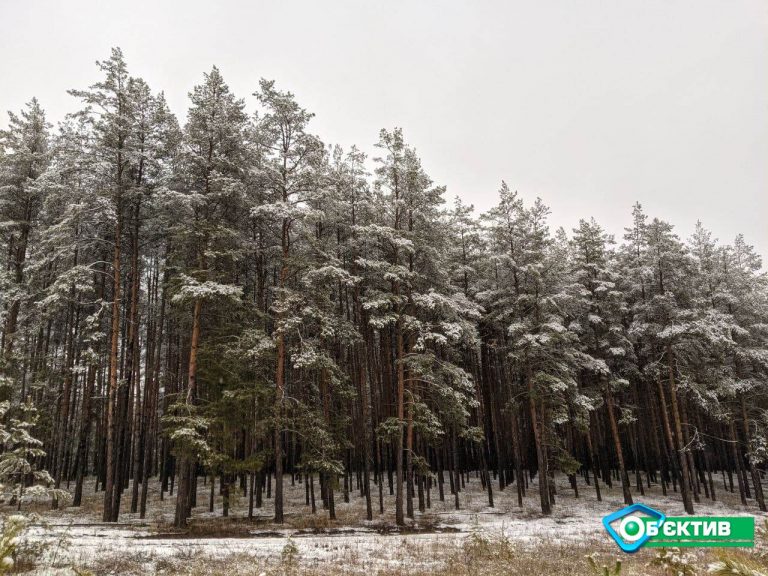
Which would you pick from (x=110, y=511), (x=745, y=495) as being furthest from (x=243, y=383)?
(x=745, y=495)

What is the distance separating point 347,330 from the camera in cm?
2205

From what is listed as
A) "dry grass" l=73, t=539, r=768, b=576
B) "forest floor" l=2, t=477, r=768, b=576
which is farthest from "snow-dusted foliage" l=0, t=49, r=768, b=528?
"dry grass" l=73, t=539, r=768, b=576

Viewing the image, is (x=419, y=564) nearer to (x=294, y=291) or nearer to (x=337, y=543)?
(x=337, y=543)

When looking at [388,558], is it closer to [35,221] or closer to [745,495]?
[35,221]

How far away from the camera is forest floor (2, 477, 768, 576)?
10.6m

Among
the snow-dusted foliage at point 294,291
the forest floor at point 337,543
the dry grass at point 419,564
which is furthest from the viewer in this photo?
the snow-dusted foliage at point 294,291

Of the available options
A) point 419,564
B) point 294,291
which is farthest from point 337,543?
point 294,291

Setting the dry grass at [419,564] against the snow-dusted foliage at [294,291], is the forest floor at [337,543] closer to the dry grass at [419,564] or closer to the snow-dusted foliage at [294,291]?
the dry grass at [419,564]

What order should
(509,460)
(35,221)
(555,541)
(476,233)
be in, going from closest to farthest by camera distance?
(555,541)
(35,221)
(476,233)
(509,460)

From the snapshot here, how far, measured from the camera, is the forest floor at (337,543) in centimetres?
1064

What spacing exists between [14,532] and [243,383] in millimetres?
16107

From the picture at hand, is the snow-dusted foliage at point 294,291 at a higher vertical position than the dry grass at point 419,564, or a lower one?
higher

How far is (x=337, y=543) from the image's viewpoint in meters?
14.6

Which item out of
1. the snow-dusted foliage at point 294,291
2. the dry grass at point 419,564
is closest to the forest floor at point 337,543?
the dry grass at point 419,564
